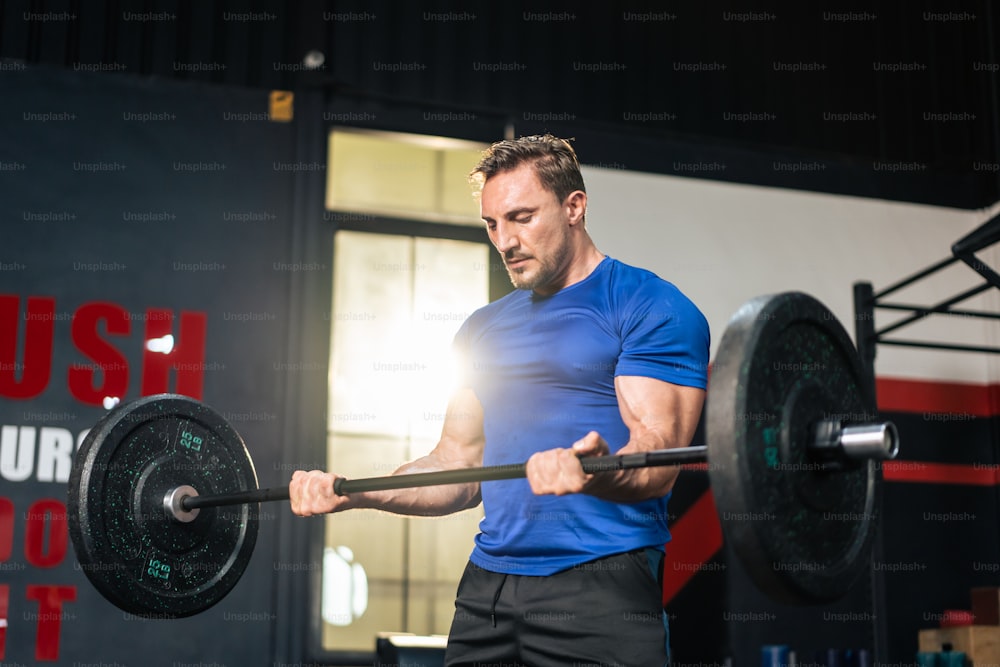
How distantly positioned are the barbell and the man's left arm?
4.6 inches

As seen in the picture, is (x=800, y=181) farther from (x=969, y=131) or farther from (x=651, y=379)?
(x=651, y=379)

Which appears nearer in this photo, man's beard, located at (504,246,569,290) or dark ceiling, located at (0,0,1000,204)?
man's beard, located at (504,246,569,290)

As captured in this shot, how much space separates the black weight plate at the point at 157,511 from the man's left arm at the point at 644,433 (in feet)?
→ 3.96

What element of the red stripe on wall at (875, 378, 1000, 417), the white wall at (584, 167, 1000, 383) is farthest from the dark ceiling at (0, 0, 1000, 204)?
the red stripe on wall at (875, 378, 1000, 417)

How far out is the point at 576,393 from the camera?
221 cm

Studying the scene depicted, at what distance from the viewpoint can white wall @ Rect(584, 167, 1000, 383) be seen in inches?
228

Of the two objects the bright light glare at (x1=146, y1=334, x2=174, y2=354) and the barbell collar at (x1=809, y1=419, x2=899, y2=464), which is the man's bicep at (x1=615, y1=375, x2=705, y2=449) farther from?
the bright light glare at (x1=146, y1=334, x2=174, y2=354)

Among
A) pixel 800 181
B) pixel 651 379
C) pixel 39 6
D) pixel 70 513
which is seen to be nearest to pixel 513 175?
pixel 651 379

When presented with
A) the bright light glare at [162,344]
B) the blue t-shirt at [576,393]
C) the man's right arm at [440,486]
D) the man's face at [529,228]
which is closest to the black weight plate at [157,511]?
the man's right arm at [440,486]

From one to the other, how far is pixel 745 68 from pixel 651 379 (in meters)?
4.52

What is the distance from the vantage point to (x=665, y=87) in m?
6.05

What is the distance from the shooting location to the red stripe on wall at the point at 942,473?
599cm

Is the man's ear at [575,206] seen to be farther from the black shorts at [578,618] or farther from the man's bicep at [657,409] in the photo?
the black shorts at [578,618]

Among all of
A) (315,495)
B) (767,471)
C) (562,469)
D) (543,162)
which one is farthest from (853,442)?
(315,495)
